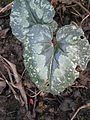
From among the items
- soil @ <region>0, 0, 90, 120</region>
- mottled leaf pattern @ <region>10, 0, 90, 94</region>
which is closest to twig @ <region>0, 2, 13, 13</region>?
soil @ <region>0, 0, 90, 120</region>

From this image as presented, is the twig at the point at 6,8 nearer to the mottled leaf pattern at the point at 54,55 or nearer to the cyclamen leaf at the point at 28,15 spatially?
the cyclamen leaf at the point at 28,15

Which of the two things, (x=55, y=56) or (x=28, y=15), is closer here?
(x=55, y=56)

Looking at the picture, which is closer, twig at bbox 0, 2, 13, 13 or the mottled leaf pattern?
the mottled leaf pattern

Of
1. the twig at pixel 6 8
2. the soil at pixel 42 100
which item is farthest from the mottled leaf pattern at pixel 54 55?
the twig at pixel 6 8

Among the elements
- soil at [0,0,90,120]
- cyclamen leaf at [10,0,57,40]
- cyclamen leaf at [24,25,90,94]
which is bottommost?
soil at [0,0,90,120]

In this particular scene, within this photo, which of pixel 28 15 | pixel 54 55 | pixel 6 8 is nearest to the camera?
pixel 54 55

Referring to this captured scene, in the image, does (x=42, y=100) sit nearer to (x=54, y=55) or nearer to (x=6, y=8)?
(x=54, y=55)

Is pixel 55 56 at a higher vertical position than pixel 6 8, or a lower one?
lower

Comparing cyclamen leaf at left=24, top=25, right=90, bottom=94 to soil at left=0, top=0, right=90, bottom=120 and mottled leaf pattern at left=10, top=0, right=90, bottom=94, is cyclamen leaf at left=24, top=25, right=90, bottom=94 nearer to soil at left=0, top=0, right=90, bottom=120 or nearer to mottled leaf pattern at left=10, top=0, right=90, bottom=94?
mottled leaf pattern at left=10, top=0, right=90, bottom=94

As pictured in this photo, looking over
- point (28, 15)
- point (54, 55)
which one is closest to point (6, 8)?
point (28, 15)

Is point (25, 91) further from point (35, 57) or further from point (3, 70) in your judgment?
point (35, 57)

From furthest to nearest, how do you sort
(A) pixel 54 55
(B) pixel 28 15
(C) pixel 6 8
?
(C) pixel 6 8 → (B) pixel 28 15 → (A) pixel 54 55
